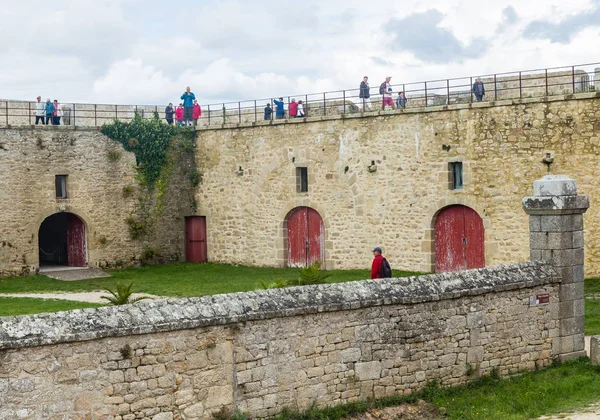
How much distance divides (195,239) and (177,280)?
14.9ft

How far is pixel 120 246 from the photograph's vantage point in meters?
29.6

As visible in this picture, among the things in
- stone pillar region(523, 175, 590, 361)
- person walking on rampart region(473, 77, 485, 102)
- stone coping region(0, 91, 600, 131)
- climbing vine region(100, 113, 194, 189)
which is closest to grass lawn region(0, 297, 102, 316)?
stone coping region(0, 91, 600, 131)

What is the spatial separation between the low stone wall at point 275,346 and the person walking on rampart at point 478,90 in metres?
10.6

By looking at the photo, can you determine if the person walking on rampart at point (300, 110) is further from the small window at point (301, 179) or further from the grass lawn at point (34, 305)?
the grass lawn at point (34, 305)

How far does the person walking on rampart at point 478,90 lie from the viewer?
2458cm

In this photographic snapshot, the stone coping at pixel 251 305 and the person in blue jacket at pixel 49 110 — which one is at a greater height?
the person in blue jacket at pixel 49 110

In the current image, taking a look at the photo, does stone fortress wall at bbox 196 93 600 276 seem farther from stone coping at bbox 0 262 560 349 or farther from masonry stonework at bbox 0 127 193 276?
stone coping at bbox 0 262 560 349

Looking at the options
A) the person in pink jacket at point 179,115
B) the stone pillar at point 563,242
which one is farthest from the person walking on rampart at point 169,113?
the stone pillar at point 563,242

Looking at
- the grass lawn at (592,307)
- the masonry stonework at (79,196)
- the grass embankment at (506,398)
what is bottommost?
the grass embankment at (506,398)

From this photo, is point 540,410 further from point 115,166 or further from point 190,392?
point 115,166

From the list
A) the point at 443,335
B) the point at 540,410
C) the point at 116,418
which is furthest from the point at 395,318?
the point at 116,418

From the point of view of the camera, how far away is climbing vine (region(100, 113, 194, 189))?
29.4m

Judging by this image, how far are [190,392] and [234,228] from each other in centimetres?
1881

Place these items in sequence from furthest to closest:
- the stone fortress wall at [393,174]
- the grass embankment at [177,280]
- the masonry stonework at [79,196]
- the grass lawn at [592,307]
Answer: the masonry stonework at [79,196] < the grass embankment at [177,280] < the stone fortress wall at [393,174] < the grass lawn at [592,307]
